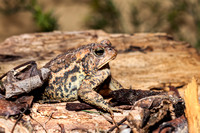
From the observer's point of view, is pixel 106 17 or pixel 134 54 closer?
pixel 134 54

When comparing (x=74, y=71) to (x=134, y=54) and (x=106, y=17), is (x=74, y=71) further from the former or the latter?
(x=106, y=17)

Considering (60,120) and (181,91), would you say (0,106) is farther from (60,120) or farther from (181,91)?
(181,91)

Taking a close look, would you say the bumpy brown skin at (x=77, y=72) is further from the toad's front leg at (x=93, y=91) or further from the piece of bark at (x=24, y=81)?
the piece of bark at (x=24, y=81)

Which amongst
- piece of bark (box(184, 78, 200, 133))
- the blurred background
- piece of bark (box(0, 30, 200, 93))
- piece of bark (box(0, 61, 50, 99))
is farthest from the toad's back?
the blurred background

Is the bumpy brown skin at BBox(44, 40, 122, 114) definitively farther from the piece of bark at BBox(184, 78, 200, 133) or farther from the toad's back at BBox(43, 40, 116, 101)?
the piece of bark at BBox(184, 78, 200, 133)

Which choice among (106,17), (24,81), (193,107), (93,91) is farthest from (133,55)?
(106,17)
